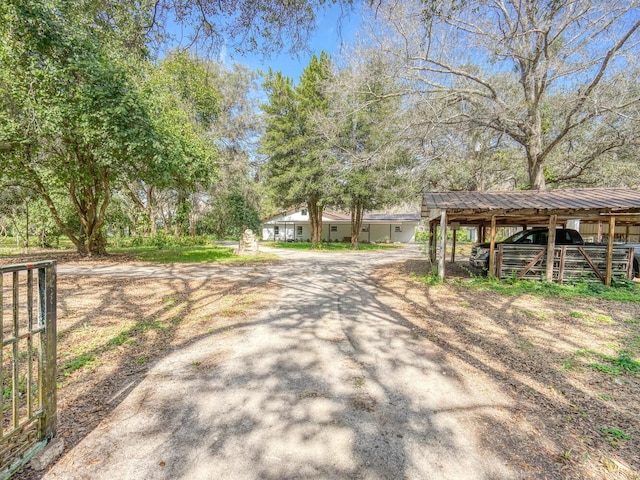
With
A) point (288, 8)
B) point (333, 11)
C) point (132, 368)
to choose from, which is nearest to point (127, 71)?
point (288, 8)

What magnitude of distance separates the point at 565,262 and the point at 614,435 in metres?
8.09

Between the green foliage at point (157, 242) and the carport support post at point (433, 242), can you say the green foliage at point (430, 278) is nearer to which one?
the carport support post at point (433, 242)

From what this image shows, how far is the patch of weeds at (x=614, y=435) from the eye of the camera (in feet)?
8.12

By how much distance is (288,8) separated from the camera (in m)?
4.19

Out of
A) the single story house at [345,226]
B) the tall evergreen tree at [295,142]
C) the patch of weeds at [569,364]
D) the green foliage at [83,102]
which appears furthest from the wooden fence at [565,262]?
the single story house at [345,226]

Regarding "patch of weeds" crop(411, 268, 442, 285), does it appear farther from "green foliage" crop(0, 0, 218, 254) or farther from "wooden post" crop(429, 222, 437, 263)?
"green foliage" crop(0, 0, 218, 254)

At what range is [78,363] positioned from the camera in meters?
3.65

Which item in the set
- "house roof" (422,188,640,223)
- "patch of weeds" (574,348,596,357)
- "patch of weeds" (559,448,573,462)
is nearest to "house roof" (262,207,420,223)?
"house roof" (422,188,640,223)

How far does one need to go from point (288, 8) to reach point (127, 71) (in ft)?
23.6

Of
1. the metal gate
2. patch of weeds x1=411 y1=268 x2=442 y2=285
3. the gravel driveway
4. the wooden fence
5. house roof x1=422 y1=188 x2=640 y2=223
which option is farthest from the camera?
patch of weeds x1=411 y1=268 x2=442 y2=285

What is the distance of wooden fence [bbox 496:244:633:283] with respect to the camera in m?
8.88

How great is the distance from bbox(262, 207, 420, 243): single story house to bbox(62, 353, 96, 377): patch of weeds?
100ft

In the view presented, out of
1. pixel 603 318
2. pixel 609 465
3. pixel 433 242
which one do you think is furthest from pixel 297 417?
pixel 433 242

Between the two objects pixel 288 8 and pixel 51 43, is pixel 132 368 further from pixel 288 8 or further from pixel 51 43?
pixel 51 43
